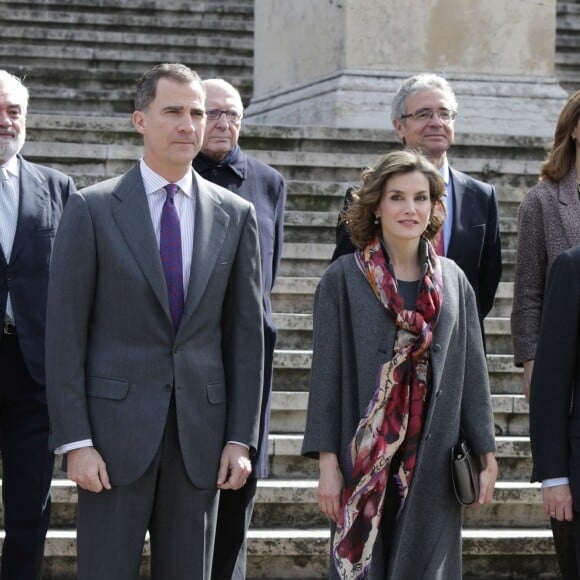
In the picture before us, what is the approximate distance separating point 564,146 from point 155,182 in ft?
5.29

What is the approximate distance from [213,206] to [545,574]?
241 centimetres

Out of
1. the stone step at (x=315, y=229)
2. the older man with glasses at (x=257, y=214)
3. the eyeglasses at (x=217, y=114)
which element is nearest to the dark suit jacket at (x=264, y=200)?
the older man with glasses at (x=257, y=214)

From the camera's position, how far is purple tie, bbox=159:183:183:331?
399 centimetres

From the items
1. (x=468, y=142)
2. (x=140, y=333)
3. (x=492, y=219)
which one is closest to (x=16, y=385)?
(x=140, y=333)

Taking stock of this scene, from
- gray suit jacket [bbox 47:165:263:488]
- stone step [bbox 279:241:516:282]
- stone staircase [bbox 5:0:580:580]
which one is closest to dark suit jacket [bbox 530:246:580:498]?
gray suit jacket [bbox 47:165:263:488]

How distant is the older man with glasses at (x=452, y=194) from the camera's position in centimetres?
501

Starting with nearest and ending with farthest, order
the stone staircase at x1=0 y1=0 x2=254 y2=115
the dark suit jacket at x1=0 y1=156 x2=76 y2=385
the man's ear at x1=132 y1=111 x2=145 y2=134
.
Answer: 1. the man's ear at x1=132 y1=111 x2=145 y2=134
2. the dark suit jacket at x1=0 y1=156 x2=76 y2=385
3. the stone staircase at x1=0 y1=0 x2=254 y2=115

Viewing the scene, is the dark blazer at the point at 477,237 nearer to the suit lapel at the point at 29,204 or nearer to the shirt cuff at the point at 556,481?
the suit lapel at the point at 29,204

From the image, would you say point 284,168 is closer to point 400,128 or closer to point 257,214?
point 400,128

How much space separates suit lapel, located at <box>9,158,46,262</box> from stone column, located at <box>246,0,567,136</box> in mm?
4998

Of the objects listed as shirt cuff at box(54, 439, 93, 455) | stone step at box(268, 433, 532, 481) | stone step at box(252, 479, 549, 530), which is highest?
shirt cuff at box(54, 439, 93, 455)

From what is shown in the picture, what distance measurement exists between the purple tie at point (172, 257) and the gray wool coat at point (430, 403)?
0.45m

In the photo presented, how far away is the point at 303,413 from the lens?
6.27 meters

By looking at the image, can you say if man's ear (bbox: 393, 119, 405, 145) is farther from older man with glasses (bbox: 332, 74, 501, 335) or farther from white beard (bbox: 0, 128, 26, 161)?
white beard (bbox: 0, 128, 26, 161)
